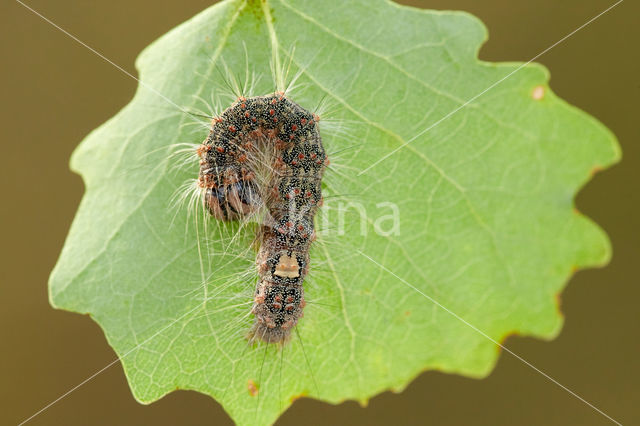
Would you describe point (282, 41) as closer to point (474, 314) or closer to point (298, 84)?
point (298, 84)

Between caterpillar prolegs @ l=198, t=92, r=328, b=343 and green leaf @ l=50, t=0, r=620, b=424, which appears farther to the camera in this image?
caterpillar prolegs @ l=198, t=92, r=328, b=343

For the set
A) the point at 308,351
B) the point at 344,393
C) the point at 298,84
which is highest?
the point at 298,84

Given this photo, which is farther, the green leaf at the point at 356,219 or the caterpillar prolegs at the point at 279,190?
the caterpillar prolegs at the point at 279,190

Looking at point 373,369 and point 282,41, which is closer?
point 282,41

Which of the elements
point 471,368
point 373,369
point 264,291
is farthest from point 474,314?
point 264,291
